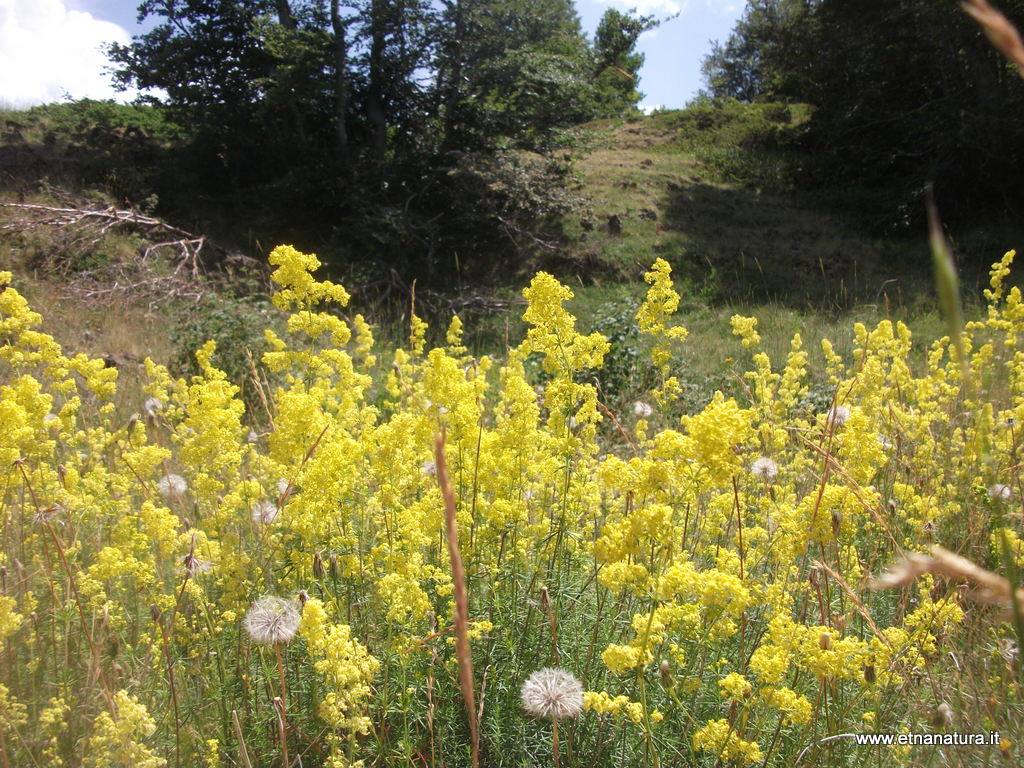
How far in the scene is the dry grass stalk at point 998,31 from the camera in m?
0.58

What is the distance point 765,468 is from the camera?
3543 mm

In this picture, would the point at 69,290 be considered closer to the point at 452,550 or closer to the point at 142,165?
the point at 142,165

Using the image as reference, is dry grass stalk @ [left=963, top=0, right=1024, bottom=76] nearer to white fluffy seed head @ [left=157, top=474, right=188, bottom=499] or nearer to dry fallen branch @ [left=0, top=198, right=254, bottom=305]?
white fluffy seed head @ [left=157, top=474, right=188, bottom=499]

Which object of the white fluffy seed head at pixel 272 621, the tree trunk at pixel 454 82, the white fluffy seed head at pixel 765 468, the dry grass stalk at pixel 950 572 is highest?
the tree trunk at pixel 454 82

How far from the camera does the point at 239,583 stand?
99.7 inches

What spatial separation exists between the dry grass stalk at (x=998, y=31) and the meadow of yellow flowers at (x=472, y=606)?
1.16 metres

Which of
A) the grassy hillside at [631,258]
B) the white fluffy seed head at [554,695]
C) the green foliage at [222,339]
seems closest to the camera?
the white fluffy seed head at [554,695]

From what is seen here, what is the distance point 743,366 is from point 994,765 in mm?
7427

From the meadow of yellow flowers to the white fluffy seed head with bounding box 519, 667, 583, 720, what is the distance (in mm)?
10

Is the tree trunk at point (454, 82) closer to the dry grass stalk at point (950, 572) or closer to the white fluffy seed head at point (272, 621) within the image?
the white fluffy seed head at point (272, 621)

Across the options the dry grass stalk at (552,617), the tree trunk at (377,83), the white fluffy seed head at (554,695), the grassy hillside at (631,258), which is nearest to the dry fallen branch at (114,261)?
the grassy hillside at (631,258)

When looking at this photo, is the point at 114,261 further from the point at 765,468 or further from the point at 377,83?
the point at 765,468

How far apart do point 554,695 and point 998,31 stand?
76.7 inches

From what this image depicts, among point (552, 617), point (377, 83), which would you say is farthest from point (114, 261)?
point (552, 617)
